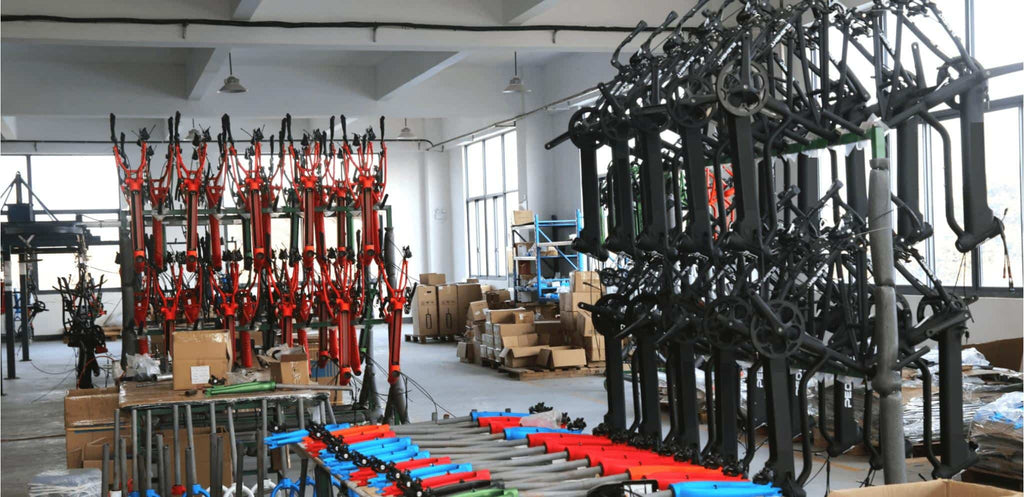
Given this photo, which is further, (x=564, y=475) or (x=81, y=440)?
(x=81, y=440)

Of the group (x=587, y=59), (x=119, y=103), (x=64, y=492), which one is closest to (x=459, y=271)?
(x=587, y=59)

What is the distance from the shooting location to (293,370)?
705cm

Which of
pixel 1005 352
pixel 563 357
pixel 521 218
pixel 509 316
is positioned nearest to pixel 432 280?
pixel 521 218

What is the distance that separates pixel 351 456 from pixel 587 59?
1253cm

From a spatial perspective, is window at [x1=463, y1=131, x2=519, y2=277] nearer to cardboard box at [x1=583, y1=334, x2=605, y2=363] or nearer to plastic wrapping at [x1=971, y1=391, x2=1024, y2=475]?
cardboard box at [x1=583, y1=334, x2=605, y2=363]

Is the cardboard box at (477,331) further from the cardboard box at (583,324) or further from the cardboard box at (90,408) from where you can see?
the cardboard box at (90,408)

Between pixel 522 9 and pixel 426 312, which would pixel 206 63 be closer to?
pixel 522 9

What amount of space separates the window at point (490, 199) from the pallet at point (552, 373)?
21.5 feet

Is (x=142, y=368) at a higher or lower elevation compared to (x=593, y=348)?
higher

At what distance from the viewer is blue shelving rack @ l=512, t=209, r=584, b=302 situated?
15.1 metres

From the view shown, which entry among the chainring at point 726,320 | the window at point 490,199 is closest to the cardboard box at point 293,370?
the chainring at point 726,320

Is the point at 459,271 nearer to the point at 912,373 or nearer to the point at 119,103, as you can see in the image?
the point at 119,103

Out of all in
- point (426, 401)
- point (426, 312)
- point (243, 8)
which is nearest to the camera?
point (243, 8)

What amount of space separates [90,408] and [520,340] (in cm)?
678
